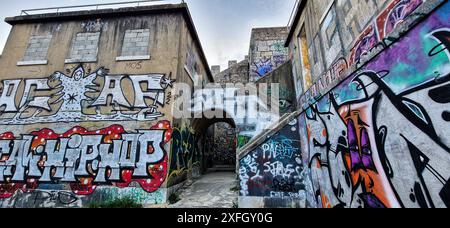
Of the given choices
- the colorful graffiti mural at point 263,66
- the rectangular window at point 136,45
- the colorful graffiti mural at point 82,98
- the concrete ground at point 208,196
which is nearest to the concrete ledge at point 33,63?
the colorful graffiti mural at point 82,98

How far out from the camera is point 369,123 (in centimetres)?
303

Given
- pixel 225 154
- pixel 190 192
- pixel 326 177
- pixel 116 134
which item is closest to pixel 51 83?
pixel 116 134

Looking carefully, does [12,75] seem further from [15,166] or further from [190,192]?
[190,192]

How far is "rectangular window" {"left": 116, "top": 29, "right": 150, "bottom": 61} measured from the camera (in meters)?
7.71

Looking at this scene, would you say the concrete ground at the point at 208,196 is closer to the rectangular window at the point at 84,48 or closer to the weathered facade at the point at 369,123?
the weathered facade at the point at 369,123

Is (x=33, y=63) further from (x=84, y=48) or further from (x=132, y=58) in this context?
(x=132, y=58)

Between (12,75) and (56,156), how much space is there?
4.36 metres

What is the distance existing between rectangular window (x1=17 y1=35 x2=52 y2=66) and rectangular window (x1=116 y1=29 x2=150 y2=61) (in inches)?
135

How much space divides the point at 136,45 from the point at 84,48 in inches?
91.5

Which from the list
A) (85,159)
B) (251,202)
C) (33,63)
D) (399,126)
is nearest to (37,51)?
(33,63)

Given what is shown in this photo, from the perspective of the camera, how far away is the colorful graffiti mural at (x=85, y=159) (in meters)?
6.61

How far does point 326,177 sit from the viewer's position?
4555 millimetres

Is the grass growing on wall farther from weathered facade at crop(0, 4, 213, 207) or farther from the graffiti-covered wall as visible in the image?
the graffiti-covered wall
